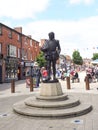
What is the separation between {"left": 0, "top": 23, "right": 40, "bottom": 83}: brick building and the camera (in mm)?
31359

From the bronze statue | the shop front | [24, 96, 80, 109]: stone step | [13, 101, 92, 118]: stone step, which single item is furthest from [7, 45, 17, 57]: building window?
[13, 101, 92, 118]: stone step

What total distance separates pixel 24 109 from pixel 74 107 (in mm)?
2076

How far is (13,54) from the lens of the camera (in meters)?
35.1

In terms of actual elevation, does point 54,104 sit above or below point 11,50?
below

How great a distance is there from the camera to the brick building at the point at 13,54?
3136cm

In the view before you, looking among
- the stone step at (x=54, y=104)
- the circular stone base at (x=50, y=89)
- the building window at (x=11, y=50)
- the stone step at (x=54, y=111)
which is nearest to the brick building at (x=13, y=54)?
the building window at (x=11, y=50)

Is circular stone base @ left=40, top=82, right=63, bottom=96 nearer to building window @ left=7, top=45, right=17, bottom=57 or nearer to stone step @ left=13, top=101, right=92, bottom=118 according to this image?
stone step @ left=13, top=101, right=92, bottom=118

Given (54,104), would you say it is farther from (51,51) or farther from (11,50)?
(11,50)

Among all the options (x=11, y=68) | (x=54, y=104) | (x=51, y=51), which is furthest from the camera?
(x=11, y=68)

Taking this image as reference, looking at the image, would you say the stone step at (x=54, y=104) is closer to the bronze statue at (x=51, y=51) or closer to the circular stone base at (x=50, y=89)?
the circular stone base at (x=50, y=89)

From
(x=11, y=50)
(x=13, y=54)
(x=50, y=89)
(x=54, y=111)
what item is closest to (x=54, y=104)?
(x=54, y=111)

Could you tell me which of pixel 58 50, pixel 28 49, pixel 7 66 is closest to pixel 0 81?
pixel 7 66

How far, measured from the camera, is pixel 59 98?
10547 mm

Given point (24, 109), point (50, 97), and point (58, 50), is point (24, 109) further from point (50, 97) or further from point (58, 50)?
point (58, 50)
